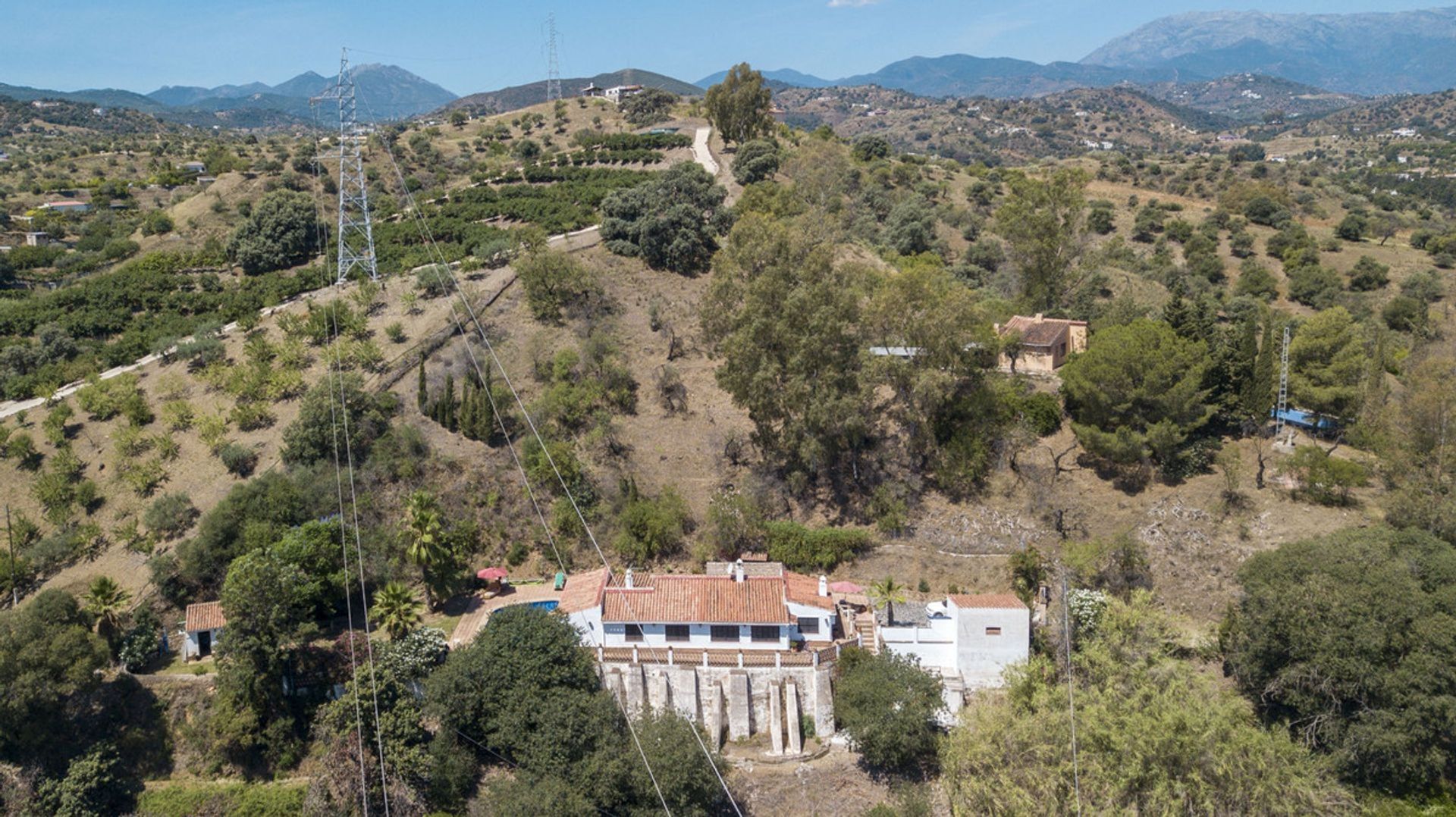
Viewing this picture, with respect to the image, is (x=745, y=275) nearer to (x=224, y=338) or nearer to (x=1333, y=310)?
(x=1333, y=310)

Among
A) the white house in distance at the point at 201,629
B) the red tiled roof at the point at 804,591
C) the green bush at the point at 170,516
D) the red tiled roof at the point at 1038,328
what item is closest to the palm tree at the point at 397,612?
the white house in distance at the point at 201,629

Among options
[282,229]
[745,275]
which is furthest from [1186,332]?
[282,229]

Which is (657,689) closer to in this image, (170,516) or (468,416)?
(468,416)

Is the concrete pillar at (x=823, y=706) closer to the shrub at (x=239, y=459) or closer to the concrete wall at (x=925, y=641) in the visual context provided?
the concrete wall at (x=925, y=641)

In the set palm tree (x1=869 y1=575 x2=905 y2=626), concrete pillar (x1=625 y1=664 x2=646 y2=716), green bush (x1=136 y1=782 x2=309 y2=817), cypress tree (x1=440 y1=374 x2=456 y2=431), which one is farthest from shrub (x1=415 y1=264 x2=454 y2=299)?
palm tree (x1=869 y1=575 x2=905 y2=626)

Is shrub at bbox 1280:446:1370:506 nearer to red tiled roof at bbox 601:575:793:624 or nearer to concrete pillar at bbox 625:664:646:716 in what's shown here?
red tiled roof at bbox 601:575:793:624
